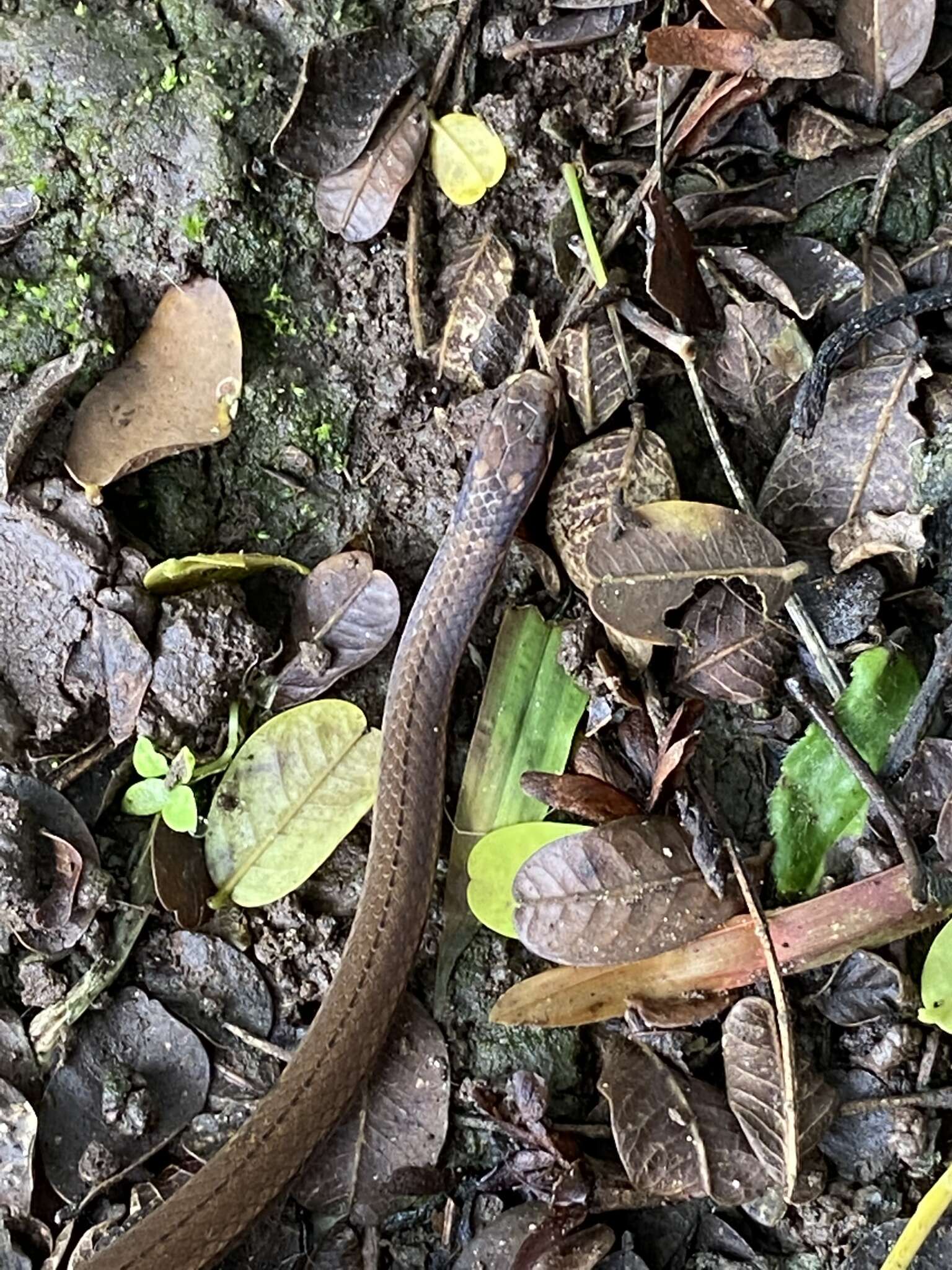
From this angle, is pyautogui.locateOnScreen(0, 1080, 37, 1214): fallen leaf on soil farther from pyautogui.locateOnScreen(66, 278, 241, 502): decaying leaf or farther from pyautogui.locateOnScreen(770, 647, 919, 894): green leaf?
pyautogui.locateOnScreen(770, 647, 919, 894): green leaf

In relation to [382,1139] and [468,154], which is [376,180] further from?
[382,1139]

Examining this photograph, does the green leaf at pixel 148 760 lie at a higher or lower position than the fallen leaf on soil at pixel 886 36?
lower

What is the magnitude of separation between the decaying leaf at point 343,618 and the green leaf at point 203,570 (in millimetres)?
95

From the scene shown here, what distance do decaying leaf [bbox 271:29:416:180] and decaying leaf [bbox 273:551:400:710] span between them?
94 centimetres

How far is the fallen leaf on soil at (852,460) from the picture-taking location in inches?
103

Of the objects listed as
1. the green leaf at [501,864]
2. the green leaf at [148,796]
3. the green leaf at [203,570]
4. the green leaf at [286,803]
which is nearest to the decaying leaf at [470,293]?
the green leaf at [203,570]

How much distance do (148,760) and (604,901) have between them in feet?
3.51

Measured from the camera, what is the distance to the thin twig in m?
2.45

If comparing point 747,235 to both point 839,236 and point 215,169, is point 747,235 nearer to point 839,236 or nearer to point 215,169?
point 839,236

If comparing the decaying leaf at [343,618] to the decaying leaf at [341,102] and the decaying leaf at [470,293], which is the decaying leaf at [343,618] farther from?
the decaying leaf at [341,102]

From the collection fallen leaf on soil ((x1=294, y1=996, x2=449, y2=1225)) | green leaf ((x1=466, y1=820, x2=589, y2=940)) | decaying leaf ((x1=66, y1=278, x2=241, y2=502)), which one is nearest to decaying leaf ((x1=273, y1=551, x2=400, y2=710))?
decaying leaf ((x1=66, y1=278, x2=241, y2=502))

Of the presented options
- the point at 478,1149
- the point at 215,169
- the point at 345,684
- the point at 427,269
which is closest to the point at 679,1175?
the point at 478,1149

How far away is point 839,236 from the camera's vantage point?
9.24 feet

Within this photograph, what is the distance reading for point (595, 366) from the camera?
2.73 m
